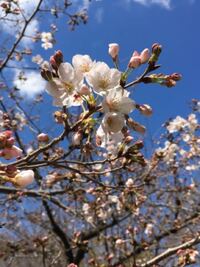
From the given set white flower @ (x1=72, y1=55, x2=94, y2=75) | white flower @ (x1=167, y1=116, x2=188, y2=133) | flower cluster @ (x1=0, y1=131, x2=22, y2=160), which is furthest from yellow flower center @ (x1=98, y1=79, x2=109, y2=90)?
white flower @ (x1=167, y1=116, x2=188, y2=133)

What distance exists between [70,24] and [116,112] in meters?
5.12

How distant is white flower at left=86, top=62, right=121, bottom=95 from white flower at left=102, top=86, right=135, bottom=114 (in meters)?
0.04

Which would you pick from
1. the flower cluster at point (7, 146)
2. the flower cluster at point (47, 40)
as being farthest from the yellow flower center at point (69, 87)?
the flower cluster at point (47, 40)

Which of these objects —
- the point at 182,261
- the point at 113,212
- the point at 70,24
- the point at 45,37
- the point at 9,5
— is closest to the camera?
the point at 182,261

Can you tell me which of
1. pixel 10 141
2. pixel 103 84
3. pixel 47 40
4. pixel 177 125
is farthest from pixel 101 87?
pixel 47 40

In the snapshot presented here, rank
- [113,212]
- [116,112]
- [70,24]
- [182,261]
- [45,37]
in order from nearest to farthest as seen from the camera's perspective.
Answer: [116,112] < [182,261] < [70,24] < [113,212] < [45,37]

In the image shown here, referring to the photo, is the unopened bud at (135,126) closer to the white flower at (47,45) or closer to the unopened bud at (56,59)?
the unopened bud at (56,59)

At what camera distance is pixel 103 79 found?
64.9 inches

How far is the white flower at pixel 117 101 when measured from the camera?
157 centimetres

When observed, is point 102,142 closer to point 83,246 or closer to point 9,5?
point 83,246

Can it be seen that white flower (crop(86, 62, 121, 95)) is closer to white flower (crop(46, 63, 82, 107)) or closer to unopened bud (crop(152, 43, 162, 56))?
white flower (crop(46, 63, 82, 107))

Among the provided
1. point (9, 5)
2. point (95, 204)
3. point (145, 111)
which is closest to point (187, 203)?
point (95, 204)

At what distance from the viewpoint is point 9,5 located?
4.72 meters

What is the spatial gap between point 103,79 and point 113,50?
23 cm
